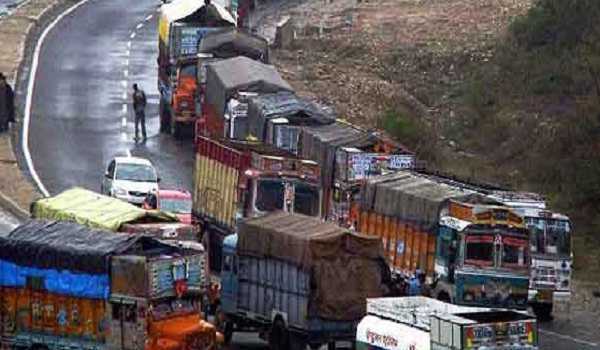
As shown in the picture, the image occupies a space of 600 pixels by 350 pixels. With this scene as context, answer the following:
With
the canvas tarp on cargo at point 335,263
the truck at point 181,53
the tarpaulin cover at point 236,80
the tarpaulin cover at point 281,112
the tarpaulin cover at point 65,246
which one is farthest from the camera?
the truck at point 181,53

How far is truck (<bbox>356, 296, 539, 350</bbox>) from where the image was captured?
92.4 feet

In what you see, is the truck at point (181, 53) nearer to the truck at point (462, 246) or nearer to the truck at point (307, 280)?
the truck at point (462, 246)

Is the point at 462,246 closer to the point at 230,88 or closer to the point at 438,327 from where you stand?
the point at 438,327

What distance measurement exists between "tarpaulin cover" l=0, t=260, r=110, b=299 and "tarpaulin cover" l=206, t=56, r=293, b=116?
1990cm

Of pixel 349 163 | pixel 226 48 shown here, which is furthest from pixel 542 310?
pixel 226 48

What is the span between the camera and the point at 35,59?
6869cm

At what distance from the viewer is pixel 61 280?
32.4 m

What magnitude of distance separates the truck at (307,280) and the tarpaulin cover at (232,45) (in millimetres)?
23656

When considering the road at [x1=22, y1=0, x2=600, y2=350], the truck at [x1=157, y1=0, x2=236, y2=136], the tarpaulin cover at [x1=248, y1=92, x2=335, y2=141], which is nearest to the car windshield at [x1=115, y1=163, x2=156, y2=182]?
the road at [x1=22, y1=0, x2=600, y2=350]

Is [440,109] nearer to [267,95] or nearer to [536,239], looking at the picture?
[267,95]

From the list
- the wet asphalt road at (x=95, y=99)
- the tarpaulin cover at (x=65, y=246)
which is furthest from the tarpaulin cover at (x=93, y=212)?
the wet asphalt road at (x=95, y=99)

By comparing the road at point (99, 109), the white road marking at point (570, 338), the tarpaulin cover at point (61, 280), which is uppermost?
the tarpaulin cover at point (61, 280)

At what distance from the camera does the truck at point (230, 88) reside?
51625mm

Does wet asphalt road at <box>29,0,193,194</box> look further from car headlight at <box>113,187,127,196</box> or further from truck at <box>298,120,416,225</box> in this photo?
truck at <box>298,120,416,225</box>
